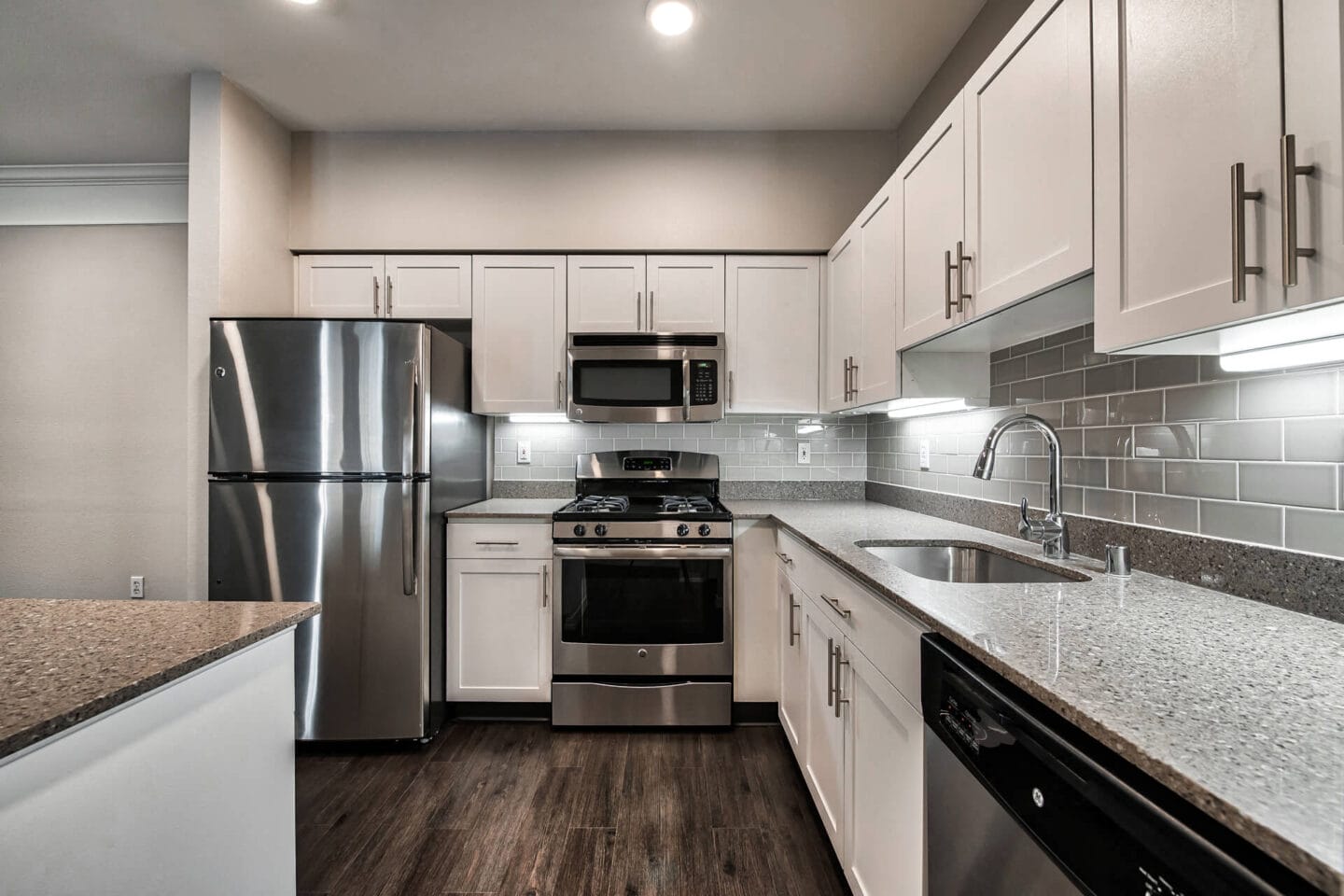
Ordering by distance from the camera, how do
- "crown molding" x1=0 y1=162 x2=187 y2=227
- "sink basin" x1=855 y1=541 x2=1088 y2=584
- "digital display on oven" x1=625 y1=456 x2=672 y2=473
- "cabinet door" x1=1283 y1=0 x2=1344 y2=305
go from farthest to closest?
1. "crown molding" x1=0 y1=162 x2=187 y2=227
2. "digital display on oven" x1=625 y1=456 x2=672 y2=473
3. "sink basin" x1=855 y1=541 x2=1088 y2=584
4. "cabinet door" x1=1283 y1=0 x2=1344 y2=305

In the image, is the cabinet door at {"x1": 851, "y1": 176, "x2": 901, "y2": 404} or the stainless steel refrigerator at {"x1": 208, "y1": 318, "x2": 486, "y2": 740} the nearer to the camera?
the cabinet door at {"x1": 851, "y1": 176, "x2": 901, "y2": 404}

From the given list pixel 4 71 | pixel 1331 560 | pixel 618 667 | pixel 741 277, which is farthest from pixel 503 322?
pixel 1331 560

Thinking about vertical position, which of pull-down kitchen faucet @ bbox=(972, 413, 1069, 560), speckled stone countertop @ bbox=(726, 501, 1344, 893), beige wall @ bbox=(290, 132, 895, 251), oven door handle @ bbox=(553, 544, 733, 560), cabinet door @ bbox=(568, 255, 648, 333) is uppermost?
beige wall @ bbox=(290, 132, 895, 251)

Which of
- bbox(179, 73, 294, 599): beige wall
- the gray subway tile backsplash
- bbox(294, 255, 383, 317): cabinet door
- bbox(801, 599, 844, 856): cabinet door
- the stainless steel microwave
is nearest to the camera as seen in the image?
the gray subway tile backsplash

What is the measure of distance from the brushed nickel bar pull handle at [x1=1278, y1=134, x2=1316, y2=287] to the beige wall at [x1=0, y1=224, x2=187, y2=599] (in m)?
4.26

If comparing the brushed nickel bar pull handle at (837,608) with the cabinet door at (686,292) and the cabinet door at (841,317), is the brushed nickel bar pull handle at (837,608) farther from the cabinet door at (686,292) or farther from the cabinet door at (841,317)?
the cabinet door at (686,292)

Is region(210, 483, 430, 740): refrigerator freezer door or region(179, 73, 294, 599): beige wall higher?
region(179, 73, 294, 599): beige wall

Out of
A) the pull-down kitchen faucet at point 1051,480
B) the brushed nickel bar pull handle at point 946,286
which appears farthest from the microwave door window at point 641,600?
the brushed nickel bar pull handle at point 946,286

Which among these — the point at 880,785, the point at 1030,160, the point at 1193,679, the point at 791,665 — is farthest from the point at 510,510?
the point at 1193,679

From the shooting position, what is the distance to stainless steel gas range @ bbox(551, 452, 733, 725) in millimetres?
2352

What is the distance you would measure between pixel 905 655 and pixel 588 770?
4.88 ft

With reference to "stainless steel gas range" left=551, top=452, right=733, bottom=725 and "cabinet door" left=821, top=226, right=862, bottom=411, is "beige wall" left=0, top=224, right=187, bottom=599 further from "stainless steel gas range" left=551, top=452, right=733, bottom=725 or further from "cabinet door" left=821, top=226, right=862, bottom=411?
"cabinet door" left=821, top=226, right=862, bottom=411

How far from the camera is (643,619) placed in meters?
2.37

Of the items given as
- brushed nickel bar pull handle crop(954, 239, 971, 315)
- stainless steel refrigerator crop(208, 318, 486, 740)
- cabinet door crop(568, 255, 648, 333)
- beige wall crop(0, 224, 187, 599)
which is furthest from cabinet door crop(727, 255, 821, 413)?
beige wall crop(0, 224, 187, 599)
